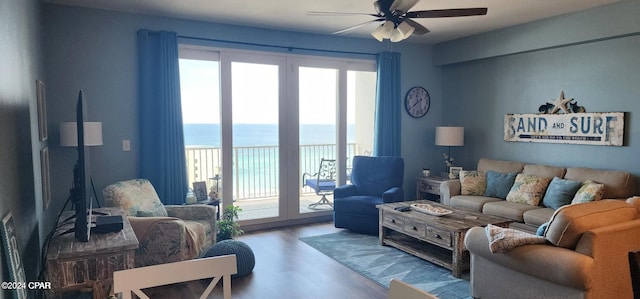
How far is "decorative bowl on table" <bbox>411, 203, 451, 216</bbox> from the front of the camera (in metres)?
4.30

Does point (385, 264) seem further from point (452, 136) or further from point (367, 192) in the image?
point (452, 136)

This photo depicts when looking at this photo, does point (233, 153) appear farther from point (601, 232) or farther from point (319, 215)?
Result: point (601, 232)

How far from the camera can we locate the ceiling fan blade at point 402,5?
3314 mm

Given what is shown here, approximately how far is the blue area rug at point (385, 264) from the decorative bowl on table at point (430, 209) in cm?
49

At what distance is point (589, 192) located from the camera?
429 cm

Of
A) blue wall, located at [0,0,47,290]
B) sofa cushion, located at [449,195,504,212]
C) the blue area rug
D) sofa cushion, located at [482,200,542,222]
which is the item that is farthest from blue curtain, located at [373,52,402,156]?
blue wall, located at [0,0,47,290]

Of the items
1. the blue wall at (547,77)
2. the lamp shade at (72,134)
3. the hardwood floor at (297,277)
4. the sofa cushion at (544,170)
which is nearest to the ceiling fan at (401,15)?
the blue wall at (547,77)

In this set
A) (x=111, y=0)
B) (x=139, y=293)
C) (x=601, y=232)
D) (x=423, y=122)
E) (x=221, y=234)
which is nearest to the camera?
(x=139, y=293)

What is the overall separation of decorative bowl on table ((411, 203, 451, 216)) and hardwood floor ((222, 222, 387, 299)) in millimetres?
1050

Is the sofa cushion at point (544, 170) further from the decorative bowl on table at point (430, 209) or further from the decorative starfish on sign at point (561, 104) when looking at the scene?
the decorative bowl on table at point (430, 209)

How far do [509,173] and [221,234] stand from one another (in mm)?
3669

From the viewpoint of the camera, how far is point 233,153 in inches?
219

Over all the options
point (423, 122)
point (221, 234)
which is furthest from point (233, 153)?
point (423, 122)

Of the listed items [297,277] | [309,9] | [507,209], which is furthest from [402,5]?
[507,209]
